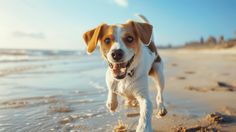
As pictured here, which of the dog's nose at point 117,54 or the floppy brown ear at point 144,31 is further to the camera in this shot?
the floppy brown ear at point 144,31

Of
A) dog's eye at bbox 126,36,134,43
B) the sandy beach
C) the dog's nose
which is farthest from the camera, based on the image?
the sandy beach

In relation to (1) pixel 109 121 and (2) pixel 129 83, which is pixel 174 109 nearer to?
(1) pixel 109 121

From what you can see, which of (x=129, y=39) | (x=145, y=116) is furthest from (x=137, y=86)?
(x=129, y=39)

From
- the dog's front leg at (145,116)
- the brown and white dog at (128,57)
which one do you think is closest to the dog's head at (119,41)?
the brown and white dog at (128,57)

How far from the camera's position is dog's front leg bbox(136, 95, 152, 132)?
3.68 meters

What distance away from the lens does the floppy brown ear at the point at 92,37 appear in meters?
4.12

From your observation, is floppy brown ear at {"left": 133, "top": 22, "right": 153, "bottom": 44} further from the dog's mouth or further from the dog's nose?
the dog's nose

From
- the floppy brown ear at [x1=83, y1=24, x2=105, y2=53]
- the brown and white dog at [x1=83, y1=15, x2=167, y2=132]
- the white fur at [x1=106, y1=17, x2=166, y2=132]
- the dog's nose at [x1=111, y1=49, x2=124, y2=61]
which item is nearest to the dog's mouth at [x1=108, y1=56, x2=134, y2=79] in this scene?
the brown and white dog at [x1=83, y1=15, x2=167, y2=132]

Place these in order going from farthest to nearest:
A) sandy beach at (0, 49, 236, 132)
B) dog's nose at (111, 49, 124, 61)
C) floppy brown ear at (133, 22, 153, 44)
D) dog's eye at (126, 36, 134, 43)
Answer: sandy beach at (0, 49, 236, 132) < floppy brown ear at (133, 22, 153, 44) < dog's eye at (126, 36, 134, 43) < dog's nose at (111, 49, 124, 61)

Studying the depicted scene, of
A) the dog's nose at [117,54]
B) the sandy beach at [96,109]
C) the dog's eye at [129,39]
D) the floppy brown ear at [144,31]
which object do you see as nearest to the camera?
the dog's nose at [117,54]

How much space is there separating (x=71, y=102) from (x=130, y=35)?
2.94 meters

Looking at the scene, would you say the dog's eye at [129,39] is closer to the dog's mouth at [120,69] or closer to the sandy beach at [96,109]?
the dog's mouth at [120,69]

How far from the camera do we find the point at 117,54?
3693mm

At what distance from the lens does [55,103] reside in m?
6.33
